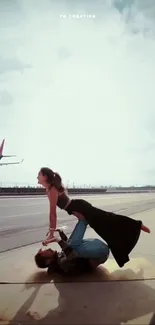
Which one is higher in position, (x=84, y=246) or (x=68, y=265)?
(x=84, y=246)

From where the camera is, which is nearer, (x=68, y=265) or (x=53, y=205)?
(x=53, y=205)

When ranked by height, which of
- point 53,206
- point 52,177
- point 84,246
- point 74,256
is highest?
point 52,177

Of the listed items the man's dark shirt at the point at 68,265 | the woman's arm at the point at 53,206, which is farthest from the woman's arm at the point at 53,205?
the man's dark shirt at the point at 68,265

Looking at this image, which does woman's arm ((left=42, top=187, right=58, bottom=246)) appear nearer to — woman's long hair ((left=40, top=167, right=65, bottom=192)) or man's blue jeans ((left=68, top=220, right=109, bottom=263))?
woman's long hair ((left=40, top=167, right=65, bottom=192))

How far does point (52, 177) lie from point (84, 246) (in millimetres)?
1100

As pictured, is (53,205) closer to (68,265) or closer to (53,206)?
(53,206)

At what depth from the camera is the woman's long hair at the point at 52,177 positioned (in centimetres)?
460

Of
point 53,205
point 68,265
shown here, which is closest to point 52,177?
point 53,205

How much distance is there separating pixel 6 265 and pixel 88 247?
5.23 feet

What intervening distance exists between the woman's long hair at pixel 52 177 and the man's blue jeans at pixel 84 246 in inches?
26.3

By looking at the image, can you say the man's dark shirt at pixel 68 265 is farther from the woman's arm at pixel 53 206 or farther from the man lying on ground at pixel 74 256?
the woman's arm at pixel 53 206

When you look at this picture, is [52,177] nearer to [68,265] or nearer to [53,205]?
[53,205]

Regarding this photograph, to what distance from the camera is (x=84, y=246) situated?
4785mm

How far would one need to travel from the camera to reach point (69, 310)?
341 centimetres
